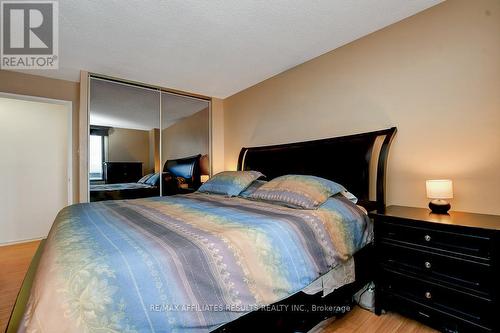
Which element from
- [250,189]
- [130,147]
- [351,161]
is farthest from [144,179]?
[351,161]

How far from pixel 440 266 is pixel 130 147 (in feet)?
12.0

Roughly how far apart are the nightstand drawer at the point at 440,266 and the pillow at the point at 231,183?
141 cm

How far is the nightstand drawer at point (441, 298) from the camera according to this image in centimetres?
133

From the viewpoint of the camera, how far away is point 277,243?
1.31m

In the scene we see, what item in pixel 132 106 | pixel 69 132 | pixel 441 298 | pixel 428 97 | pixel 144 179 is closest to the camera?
pixel 441 298

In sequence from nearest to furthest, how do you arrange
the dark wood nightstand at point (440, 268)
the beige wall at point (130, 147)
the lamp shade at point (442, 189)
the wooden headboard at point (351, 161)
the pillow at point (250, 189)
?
the dark wood nightstand at point (440, 268) → the lamp shade at point (442, 189) → the wooden headboard at point (351, 161) → the pillow at point (250, 189) → the beige wall at point (130, 147)

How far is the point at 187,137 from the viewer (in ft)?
12.9

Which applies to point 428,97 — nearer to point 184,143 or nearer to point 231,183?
point 231,183

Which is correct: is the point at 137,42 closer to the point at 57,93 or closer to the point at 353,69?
the point at 57,93

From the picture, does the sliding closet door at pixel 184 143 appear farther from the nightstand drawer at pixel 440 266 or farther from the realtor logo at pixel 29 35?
the nightstand drawer at pixel 440 266

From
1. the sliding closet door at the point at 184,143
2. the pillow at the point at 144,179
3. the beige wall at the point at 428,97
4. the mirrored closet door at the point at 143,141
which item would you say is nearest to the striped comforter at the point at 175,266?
the beige wall at the point at 428,97

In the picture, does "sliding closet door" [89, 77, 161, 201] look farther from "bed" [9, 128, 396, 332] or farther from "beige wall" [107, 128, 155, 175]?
"bed" [9, 128, 396, 332]

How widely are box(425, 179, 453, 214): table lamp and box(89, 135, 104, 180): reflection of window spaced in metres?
3.57

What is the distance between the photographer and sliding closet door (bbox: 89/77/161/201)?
312 cm
